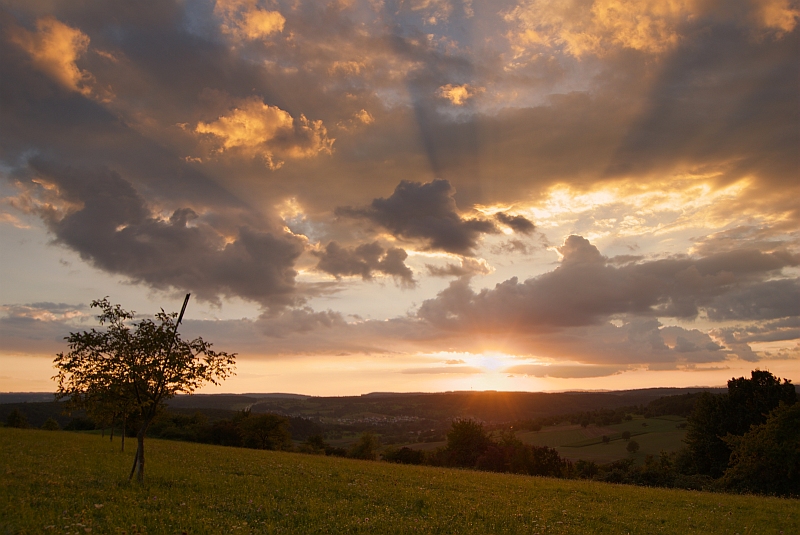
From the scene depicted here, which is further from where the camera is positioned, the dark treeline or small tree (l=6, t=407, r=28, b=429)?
small tree (l=6, t=407, r=28, b=429)

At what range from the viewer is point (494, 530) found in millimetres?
17531

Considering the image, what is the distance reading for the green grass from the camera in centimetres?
1585

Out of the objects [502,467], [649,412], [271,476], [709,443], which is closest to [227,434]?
[502,467]

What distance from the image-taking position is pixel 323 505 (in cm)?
1984

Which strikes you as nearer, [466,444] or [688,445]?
[688,445]

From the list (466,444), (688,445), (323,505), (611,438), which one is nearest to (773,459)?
(688,445)

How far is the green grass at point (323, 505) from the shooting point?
52.0 feet

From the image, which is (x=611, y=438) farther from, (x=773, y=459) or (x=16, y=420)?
(x=16, y=420)

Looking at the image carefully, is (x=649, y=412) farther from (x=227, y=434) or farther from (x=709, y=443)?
(x=227, y=434)

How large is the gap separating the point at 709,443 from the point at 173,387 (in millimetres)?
78736

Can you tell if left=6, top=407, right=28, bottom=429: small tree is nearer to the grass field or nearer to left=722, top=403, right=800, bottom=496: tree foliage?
the grass field

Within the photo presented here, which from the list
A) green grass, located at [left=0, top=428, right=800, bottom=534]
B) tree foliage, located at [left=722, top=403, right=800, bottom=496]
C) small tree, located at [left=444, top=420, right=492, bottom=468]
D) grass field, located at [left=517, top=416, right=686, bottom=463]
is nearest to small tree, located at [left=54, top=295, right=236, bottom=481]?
green grass, located at [left=0, top=428, right=800, bottom=534]

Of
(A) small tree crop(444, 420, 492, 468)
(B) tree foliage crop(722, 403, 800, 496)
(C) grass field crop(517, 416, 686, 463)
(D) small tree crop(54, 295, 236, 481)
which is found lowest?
(C) grass field crop(517, 416, 686, 463)

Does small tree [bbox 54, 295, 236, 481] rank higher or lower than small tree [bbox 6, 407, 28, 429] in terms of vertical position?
higher
